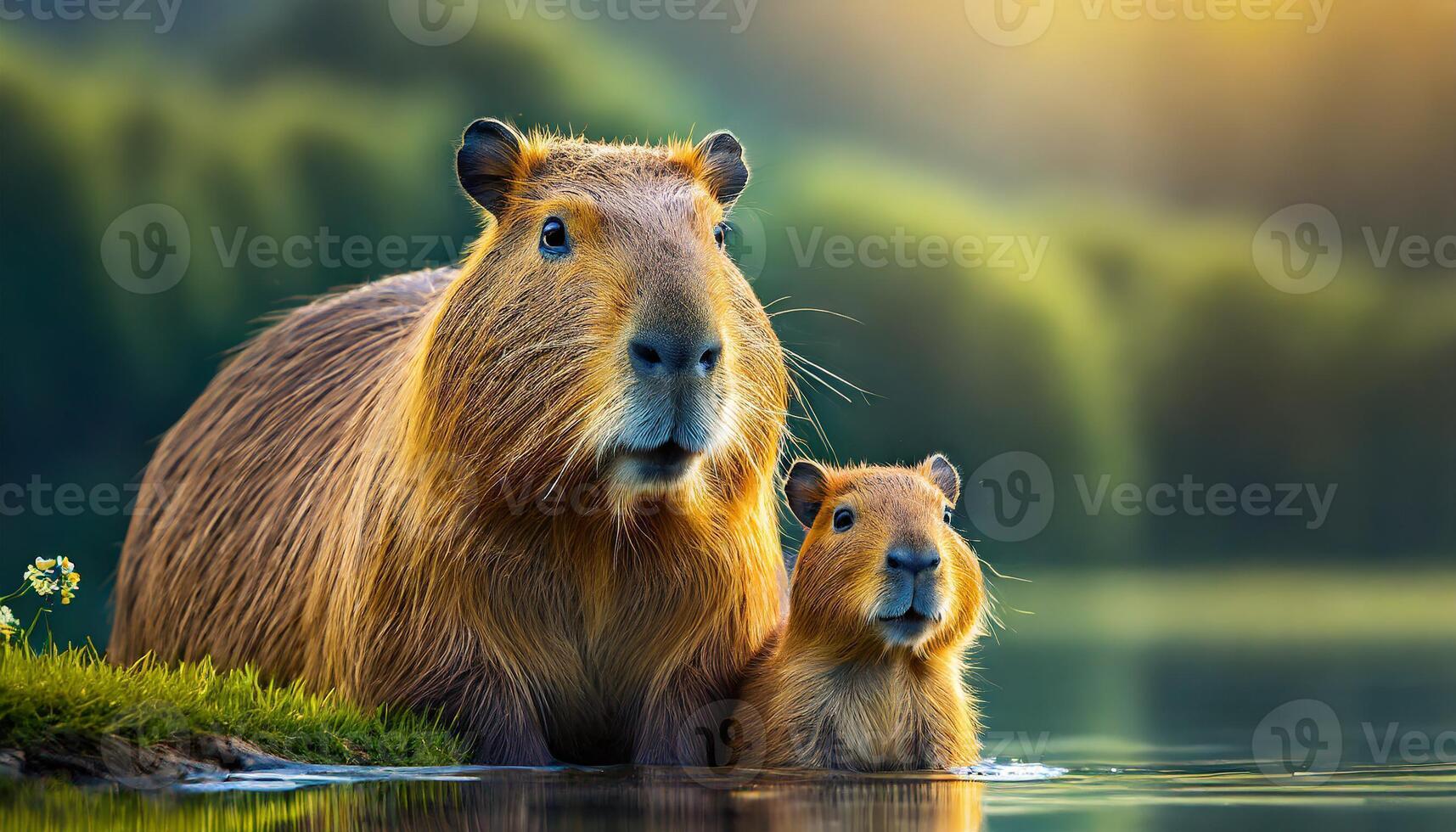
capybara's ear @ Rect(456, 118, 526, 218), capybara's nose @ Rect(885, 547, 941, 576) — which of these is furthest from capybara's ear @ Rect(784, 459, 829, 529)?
capybara's ear @ Rect(456, 118, 526, 218)

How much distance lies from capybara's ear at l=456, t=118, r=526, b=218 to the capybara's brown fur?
75.0 inches

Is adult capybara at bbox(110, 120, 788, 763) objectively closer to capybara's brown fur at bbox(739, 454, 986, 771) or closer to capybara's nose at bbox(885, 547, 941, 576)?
capybara's brown fur at bbox(739, 454, 986, 771)

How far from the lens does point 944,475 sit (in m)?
7.32

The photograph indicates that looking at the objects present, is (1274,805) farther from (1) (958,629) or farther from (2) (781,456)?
(2) (781,456)

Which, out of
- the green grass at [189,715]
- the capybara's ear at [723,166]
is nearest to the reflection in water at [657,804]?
the green grass at [189,715]

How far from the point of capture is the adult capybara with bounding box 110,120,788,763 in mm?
5758

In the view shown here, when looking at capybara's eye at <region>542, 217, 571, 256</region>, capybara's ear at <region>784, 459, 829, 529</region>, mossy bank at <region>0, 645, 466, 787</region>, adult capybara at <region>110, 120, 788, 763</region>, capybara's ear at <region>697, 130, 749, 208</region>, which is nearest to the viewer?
mossy bank at <region>0, 645, 466, 787</region>

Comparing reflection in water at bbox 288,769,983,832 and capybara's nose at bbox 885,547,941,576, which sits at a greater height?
capybara's nose at bbox 885,547,941,576

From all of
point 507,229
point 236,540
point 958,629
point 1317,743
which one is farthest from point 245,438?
point 1317,743

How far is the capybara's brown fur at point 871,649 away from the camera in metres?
6.40

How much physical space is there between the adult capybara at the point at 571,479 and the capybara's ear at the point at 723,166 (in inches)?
0.4

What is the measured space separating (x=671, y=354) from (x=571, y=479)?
73cm

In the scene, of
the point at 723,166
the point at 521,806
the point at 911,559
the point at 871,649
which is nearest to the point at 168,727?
the point at 521,806

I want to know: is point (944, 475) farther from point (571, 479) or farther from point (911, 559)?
point (571, 479)
